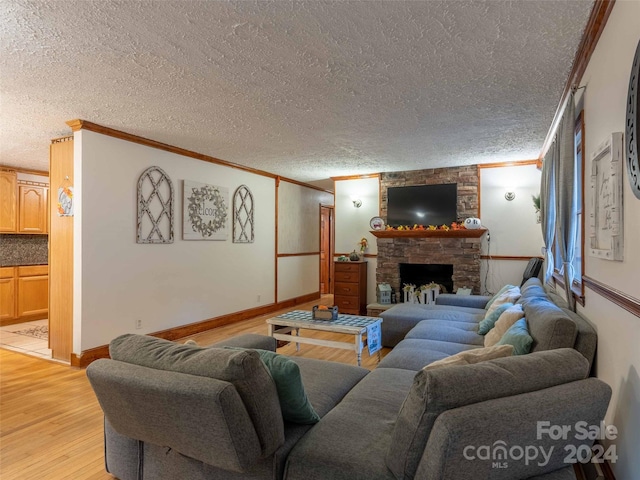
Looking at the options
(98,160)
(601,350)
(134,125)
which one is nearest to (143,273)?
(98,160)

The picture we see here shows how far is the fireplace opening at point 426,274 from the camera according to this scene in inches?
234

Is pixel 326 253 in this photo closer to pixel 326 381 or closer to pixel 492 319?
pixel 492 319

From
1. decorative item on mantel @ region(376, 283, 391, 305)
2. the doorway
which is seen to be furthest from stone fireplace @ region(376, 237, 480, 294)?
the doorway

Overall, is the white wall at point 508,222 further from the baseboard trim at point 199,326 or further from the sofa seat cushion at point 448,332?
the baseboard trim at point 199,326

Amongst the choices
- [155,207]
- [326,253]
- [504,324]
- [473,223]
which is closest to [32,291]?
[155,207]

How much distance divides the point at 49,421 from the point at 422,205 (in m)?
5.21

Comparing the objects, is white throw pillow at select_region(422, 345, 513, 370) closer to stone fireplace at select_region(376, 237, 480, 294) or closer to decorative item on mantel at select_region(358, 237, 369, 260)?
stone fireplace at select_region(376, 237, 480, 294)

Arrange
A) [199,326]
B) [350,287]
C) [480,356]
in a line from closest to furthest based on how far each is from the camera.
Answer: [480,356]
[199,326]
[350,287]

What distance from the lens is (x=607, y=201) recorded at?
186 cm

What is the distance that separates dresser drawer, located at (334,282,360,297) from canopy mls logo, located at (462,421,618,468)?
4960mm

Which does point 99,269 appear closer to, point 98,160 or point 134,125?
point 98,160

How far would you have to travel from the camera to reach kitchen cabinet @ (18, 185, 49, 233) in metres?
5.95

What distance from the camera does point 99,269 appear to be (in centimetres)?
391

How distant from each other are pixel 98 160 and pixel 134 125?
534 mm
